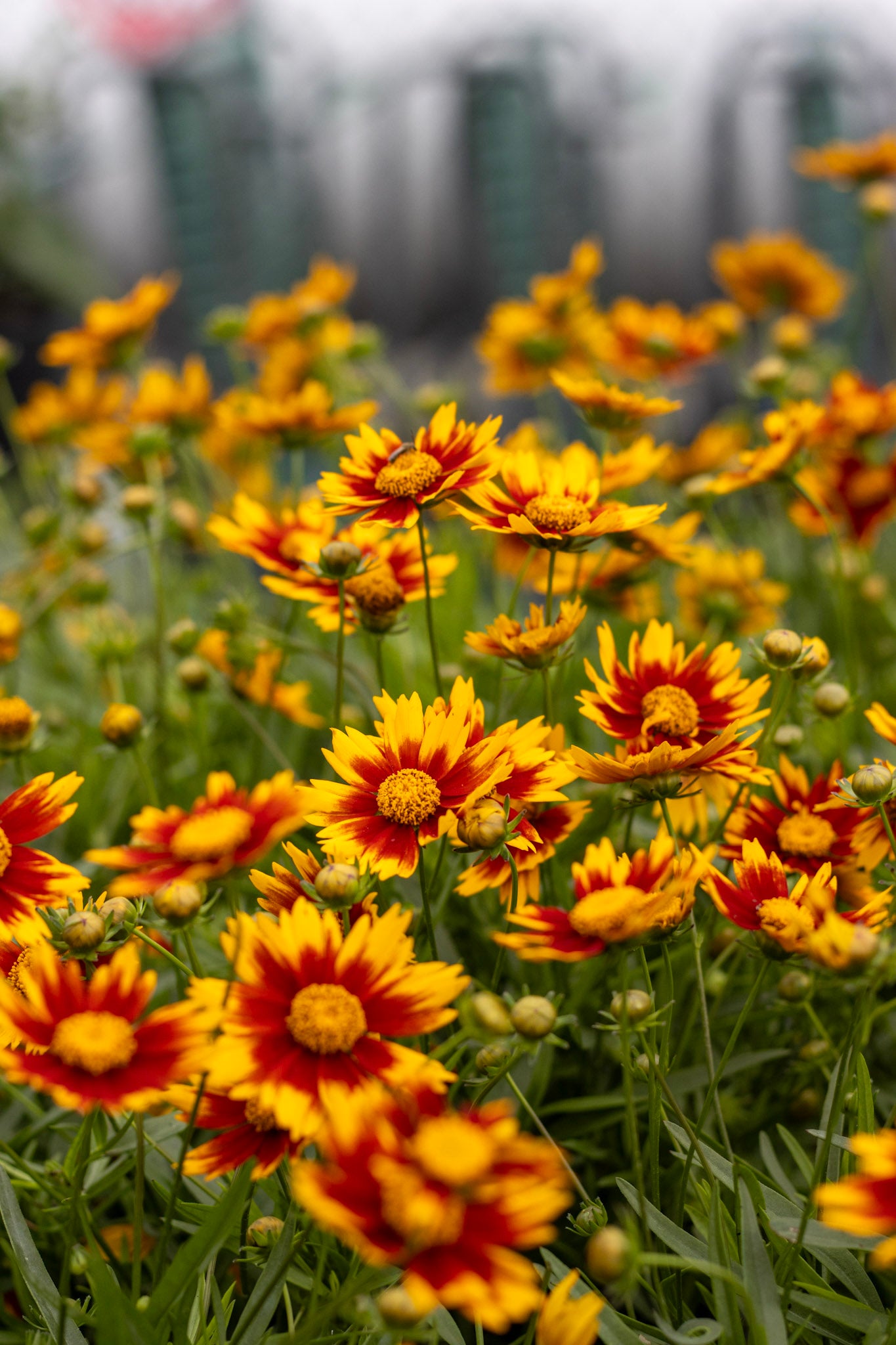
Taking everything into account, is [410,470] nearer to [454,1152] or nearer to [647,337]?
[454,1152]

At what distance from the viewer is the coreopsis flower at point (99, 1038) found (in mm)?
310

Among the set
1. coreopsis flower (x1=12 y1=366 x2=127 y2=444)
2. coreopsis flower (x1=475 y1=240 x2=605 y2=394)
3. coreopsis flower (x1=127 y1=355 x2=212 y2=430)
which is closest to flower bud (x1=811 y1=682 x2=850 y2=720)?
coreopsis flower (x1=475 y1=240 x2=605 y2=394)

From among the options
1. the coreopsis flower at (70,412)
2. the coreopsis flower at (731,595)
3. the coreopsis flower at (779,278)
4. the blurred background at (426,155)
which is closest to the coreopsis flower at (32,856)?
the coreopsis flower at (731,595)

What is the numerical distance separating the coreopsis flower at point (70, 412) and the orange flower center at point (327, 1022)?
3.28 feet

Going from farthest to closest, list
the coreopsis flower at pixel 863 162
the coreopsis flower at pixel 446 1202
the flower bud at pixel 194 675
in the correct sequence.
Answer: the coreopsis flower at pixel 863 162
the flower bud at pixel 194 675
the coreopsis flower at pixel 446 1202

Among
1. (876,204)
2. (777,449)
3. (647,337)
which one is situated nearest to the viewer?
(777,449)

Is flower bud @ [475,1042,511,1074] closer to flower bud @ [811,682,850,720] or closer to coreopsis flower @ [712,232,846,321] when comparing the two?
flower bud @ [811,682,850,720]

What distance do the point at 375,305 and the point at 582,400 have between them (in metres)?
3.15

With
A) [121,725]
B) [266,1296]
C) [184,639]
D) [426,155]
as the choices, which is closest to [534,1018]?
[266,1296]

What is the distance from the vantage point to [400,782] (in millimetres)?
417

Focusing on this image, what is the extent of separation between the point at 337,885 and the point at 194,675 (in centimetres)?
36

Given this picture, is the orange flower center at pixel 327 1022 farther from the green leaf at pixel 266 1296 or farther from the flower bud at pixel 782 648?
the flower bud at pixel 782 648

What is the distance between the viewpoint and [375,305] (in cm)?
357

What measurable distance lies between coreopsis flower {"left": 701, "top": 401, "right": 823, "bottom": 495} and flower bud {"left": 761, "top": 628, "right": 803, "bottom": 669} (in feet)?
0.47
